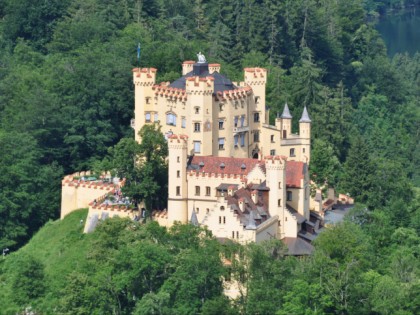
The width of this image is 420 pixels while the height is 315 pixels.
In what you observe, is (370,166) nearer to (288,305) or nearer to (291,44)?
(288,305)

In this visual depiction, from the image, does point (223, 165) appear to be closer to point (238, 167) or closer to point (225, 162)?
point (225, 162)

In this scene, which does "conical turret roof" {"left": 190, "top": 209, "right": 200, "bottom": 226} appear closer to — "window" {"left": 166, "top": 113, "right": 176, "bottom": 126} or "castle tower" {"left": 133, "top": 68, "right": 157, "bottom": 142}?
"window" {"left": 166, "top": 113, "right": 176, "bottom": 126}

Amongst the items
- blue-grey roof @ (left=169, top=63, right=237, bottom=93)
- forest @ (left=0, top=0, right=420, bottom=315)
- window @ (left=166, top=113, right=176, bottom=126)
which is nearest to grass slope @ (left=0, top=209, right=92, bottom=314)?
forest @ (left=0, top=0, right=420, bottom=315)

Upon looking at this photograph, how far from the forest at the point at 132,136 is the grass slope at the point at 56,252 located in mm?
135

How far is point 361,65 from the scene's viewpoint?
16512 cm

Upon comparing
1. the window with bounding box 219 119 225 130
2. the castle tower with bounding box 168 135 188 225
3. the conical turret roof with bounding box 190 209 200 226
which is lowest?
the conical turret roof with bounding box 190 209 200 226

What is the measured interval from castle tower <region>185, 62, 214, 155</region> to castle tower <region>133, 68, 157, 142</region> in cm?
382

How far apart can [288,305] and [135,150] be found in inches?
637

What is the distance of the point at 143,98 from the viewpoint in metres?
116

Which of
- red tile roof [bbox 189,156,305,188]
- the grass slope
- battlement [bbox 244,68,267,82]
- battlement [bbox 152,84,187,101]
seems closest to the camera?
the grass slope

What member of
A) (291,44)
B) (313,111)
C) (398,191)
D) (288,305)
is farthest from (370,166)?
(291,44)

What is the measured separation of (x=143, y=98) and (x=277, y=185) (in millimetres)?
12989

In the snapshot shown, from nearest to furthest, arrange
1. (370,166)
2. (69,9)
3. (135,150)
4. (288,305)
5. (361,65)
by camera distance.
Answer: (288,305) → (135,150) → (370,166) → (69,9) → (361,65)

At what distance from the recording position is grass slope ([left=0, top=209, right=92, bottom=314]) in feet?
346
